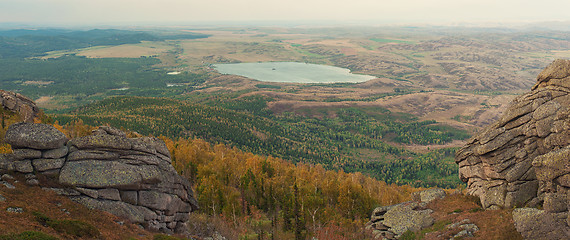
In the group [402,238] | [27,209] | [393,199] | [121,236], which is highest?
[27,209]

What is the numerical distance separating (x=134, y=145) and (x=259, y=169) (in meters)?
53.9

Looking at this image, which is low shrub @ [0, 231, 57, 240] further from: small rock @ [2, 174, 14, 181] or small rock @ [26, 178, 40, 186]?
small rock @ [2, 174, 14, 181]

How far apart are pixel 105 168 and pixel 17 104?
3598cm

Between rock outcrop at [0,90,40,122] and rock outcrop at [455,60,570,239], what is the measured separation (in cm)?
7880

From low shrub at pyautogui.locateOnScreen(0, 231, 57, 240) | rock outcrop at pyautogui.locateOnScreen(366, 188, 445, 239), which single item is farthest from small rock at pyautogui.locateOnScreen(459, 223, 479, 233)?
low shrub at pyautogui.locateOnScreen(0, 231, 57, 240)

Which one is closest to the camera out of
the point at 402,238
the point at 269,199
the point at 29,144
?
the point at 29,144

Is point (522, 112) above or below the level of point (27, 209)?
above

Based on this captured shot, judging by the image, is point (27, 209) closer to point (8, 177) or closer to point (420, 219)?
point (8, 177)

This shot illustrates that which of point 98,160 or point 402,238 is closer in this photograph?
point 98,160

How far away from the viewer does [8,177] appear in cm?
3225

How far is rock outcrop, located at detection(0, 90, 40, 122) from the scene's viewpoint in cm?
5388

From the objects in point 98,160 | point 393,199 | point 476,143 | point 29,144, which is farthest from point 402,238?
point 29,144

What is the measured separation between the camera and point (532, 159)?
43.6 metres

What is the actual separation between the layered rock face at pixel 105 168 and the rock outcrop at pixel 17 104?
2591cm
